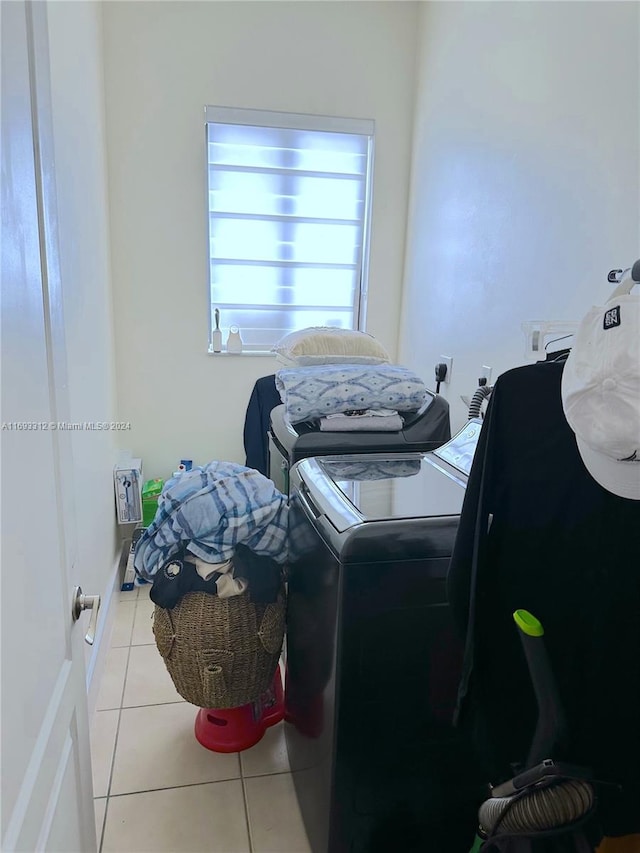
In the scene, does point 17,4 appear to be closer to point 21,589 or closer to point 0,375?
point 0,375

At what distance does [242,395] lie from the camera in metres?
3.33

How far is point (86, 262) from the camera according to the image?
2.31 meters

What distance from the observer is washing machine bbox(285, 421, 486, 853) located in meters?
1.17

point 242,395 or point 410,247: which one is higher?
point 410,247

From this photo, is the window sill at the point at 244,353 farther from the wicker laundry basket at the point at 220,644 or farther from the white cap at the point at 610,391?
the white cap at the point at 610,391

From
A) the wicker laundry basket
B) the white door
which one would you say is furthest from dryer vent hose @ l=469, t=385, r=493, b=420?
the white door

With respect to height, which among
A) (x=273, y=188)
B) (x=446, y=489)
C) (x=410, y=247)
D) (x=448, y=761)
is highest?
(x=273, y=188)

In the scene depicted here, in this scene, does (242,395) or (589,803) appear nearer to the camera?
(589,803)

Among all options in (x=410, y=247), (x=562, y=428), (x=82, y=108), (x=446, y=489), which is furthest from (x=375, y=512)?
(x=410, y=247)

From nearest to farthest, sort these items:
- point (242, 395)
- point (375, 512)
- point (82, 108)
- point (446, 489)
Answer: point (375, 512) → point (446, 489) → point (82, 108) → point (242, 395)

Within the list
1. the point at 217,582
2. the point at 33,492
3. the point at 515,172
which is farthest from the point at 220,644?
the point at 515,172

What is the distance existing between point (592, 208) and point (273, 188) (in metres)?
1.92

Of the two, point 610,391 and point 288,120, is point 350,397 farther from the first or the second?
point 288,120

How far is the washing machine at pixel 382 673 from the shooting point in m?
1.17
